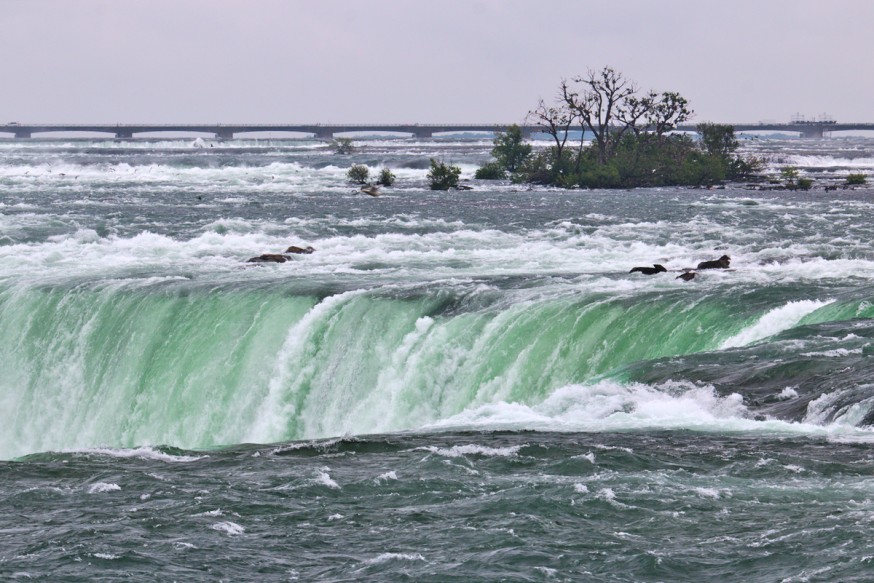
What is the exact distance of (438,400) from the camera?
24.6 m

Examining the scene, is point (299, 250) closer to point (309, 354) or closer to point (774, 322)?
point (309, 354)

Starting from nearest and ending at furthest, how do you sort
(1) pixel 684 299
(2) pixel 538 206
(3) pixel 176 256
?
(1) pixel 684 299, (3) pixel 176 256, (2) pixel 538 206

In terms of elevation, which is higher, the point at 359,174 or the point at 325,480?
the point at 359,174

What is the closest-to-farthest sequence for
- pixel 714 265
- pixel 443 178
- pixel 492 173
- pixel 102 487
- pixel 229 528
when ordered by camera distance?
pixel 229 528, pixel 102 487, pixel 714 265, pixel 443 178, pixel 492 173

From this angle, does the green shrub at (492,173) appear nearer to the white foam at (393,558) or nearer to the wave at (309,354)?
the wave at (309,354)

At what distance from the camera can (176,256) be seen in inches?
1601

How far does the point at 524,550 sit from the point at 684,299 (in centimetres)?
1390

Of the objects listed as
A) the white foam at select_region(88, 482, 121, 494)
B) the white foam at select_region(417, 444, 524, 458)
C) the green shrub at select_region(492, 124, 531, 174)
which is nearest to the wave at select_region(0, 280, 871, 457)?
→ the white foam at select_region(417, 444, 524, 458)

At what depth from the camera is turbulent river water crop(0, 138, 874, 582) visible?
13797mm

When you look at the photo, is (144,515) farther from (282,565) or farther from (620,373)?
(620,373)

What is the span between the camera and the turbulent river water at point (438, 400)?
13797 millimetres

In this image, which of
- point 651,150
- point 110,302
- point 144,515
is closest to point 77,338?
point 110,302

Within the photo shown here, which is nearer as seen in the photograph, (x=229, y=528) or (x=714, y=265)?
(x=229, y=528)

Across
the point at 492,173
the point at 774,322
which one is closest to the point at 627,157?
the point at 492,173
